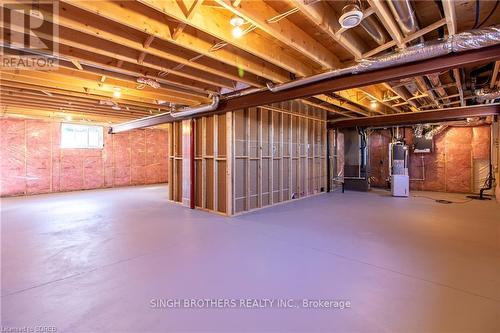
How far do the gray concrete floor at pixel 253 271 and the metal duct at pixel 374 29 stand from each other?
8.28ft

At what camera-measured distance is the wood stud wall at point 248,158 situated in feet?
17.3

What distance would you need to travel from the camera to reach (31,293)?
213 centimetres

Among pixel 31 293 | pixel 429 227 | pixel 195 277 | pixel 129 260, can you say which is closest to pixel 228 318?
pixel 195 277

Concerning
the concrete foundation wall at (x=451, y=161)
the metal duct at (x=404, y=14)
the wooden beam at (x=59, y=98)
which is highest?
the wooden beam at (x=59, y=98)

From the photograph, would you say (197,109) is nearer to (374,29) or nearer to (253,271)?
(374,29)

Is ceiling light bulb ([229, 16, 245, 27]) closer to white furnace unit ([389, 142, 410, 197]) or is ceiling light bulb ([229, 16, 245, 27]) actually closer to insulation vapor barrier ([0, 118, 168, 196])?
white furnace unit ([389, 142, 410, 197])

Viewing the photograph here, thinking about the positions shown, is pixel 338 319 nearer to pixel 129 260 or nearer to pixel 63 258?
pixel 129 260

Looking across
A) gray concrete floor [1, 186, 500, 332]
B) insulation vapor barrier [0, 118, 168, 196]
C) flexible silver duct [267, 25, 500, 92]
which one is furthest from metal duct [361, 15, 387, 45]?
insulation vapor barrier [0, 118, 168, 196]

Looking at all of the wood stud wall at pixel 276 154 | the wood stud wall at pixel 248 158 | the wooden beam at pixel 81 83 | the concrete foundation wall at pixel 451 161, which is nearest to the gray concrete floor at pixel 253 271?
the wood stud wall at pixel 248 158

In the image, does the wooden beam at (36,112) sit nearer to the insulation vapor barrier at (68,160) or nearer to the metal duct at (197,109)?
the insulation vapor barrier at (68,160)

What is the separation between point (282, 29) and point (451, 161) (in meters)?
8.92

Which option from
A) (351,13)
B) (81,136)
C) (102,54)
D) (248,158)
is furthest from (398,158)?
(81,136)

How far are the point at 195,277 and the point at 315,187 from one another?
241 inches

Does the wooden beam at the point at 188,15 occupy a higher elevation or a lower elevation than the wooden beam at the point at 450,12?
higher
